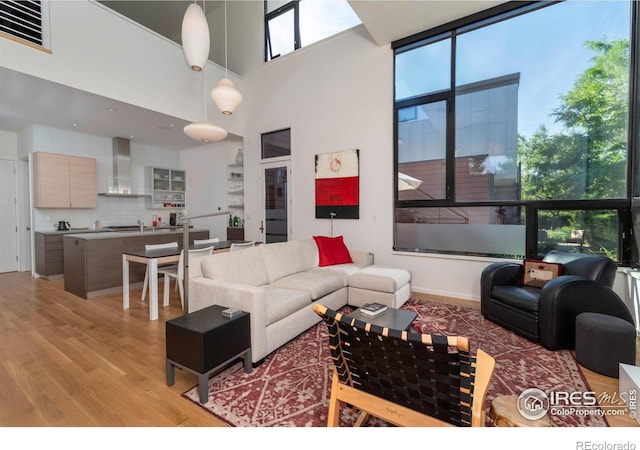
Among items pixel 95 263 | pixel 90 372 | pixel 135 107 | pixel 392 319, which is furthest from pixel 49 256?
A: pixel 392 319

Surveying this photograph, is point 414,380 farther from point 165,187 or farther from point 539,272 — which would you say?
point 165,187

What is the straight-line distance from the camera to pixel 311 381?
2.01 m

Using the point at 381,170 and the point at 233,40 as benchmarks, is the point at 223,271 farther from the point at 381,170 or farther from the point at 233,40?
the point at 233,40

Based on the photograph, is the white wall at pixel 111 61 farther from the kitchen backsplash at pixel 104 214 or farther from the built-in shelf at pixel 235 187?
the kitchen backsplash at pixel 104 214

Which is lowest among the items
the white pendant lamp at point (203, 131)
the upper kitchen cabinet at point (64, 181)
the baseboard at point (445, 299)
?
the baseboard at point (445, 299)

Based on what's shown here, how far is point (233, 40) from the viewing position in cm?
643

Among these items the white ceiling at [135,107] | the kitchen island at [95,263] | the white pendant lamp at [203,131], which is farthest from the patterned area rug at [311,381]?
the white ceiling at [135,107]

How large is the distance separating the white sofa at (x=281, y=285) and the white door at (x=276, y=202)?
182cm

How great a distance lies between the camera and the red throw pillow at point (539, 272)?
9.61ft

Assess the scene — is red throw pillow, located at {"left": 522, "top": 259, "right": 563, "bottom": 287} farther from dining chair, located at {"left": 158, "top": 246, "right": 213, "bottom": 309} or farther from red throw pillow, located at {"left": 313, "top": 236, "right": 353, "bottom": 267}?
dining chair, located at {"left": 158, "top": 246, "right": 213, "bottom": 309}

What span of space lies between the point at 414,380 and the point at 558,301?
6.75ft

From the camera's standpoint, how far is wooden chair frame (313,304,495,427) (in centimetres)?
102

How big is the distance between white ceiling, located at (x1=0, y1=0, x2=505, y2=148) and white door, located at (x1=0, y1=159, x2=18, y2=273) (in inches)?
32.9
